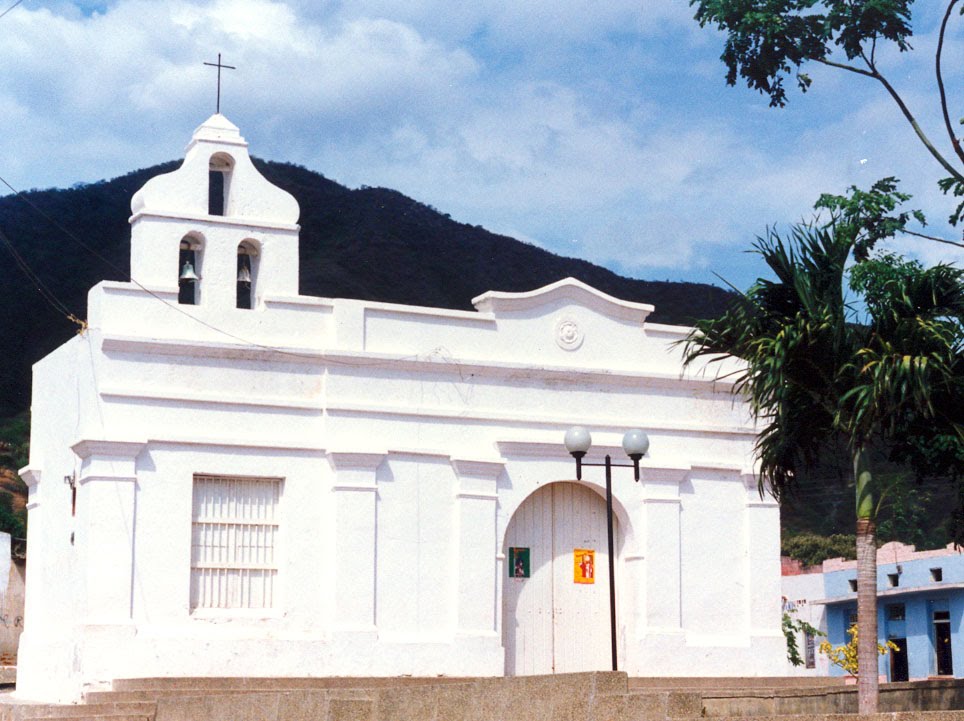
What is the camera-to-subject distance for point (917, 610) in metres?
45.5

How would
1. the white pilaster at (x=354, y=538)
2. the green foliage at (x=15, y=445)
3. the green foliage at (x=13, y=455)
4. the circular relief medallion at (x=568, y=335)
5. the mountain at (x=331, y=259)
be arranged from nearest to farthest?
the white pilaster at (x=354, y=538) < the circular relief medallion at (x=568, y=335) < the green foliage at (x=13, y=455) < the green foliage at (x=15, y=445) < the mountain at (x=331, y=259)

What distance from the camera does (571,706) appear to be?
13.9m

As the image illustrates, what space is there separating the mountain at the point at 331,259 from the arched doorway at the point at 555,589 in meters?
56.0

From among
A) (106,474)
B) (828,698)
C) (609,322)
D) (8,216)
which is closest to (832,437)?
(828,698)

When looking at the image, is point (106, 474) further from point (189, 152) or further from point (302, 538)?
point (189, 152)

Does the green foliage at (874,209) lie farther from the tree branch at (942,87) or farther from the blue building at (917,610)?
the blue building at (917,610)

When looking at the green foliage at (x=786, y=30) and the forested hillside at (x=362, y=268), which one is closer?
the green foliage at (x=786, y=30)

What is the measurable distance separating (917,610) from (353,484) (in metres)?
29.8

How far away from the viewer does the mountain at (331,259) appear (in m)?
80.4

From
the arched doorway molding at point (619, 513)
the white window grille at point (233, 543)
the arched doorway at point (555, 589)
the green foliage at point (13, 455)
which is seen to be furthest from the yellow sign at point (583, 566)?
the green foliage at point (13, 455)

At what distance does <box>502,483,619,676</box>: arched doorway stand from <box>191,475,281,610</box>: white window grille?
374cm

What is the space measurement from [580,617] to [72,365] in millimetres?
8427

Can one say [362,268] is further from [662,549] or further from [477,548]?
[477,548]

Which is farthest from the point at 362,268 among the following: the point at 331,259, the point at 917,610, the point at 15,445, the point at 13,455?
the point at 917,610
